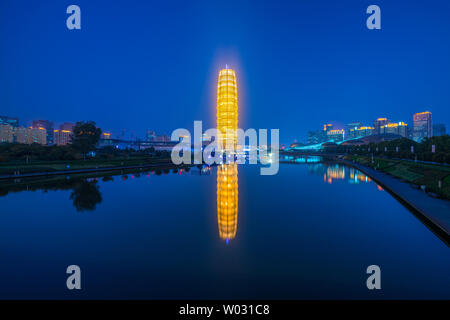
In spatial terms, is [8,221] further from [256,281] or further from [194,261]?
[256,281]

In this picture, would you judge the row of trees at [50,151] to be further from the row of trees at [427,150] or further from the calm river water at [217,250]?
the row of trees at [427,150]

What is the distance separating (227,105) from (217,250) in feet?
392

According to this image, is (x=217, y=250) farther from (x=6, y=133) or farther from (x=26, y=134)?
(x=26, y=134)

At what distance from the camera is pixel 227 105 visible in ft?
401

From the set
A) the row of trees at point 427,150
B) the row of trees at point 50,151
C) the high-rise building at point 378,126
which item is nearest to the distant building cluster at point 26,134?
the row of trees at point 50,151

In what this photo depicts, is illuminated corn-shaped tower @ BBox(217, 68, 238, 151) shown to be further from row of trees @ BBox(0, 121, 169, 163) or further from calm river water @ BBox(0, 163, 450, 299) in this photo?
calm river water @ BBox(0, 163, 450, 299)

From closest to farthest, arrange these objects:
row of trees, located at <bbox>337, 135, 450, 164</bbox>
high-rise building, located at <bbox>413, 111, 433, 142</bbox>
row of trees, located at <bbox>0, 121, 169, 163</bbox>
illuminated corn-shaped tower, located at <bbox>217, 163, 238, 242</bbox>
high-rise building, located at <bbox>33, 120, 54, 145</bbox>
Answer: illuminated corn-shaped tower, located at <bbox>217, 163, 238, 242</bbox> < row of trees, located at <bbox>337, 135, 450, 164</bbox> < row of trees, located at <bbox>0, 121, 169, 163</bbox> < high-rise building, located at <bbox>33, 120, 54, 145</bbox> < high-rise building, located at <bbox>413, 111, 433, 142</bbox>

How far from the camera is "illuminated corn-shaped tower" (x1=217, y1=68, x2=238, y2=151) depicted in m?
122

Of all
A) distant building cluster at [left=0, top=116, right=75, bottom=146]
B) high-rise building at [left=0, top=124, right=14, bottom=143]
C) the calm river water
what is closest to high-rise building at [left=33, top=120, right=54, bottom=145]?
distant building cluster at [left=0, top=116, right=75, bottom=146]

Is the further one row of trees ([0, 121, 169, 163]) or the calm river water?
row of trees ([0, 121, 169, 163])

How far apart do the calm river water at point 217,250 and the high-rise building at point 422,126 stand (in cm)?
20840

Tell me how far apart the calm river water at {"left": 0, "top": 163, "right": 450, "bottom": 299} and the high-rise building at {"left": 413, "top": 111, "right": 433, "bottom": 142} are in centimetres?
20840

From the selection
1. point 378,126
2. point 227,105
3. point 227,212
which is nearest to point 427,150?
point 227,212

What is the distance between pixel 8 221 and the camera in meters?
9.56
